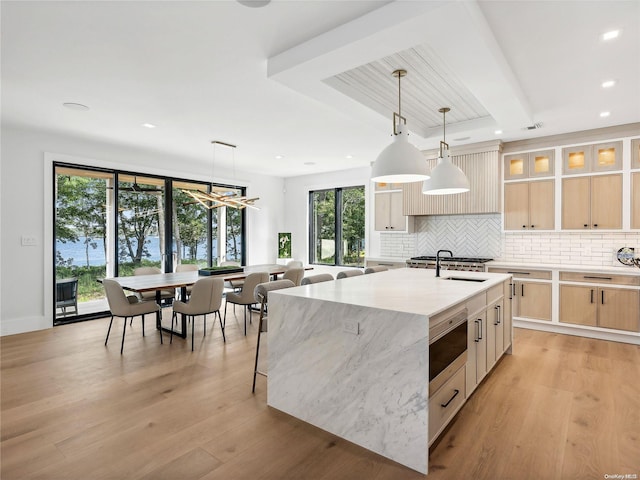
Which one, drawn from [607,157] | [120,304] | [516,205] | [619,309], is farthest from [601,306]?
[120,304]

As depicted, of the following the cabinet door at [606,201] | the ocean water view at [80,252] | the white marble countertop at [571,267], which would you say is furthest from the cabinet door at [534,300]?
the ocean water view at [80,252]

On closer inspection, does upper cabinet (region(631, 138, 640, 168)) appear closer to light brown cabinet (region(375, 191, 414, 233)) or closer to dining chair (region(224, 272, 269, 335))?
light brown cabinet (region(375, 191, 414, 233))

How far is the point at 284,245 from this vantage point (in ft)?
27.1

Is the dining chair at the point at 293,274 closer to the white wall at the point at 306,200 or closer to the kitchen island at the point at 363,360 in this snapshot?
the white wall at the point at 306,200

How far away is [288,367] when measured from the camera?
2.53m

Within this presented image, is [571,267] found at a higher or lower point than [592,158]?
lower

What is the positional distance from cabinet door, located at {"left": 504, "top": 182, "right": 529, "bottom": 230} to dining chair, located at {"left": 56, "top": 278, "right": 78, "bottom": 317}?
639cm

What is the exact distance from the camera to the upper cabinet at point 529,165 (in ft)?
16.2

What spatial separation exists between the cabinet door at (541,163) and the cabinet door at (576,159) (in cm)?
15

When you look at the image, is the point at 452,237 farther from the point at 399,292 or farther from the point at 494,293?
the point at 399,292

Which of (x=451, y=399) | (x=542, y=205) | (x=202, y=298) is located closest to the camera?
(x=451, y=399)

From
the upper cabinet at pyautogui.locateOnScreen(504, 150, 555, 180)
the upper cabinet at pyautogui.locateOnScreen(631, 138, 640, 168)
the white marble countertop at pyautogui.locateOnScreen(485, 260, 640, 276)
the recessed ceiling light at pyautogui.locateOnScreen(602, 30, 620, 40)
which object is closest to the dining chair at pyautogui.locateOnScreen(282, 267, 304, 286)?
the white marble countertop at pyautogui.locateOnScreen(485, 260, 640, 276)

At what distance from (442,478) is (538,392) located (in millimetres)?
1547

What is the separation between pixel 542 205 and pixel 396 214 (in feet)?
7.25
